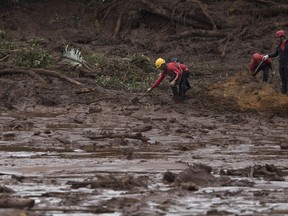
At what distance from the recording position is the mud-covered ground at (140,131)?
10094 millimetres

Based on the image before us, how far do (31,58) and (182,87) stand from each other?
456 centimetres

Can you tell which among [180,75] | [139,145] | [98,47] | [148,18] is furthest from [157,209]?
[148,18]

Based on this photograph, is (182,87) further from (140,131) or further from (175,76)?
(140,131)

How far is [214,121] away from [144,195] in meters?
10.6

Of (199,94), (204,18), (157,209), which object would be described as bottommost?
(157,209)

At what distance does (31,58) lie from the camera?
82.8ft

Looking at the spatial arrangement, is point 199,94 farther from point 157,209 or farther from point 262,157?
point 157,209

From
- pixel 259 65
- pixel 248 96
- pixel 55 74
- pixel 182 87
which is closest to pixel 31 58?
pixel 55 74

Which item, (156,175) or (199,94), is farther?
(199,94)

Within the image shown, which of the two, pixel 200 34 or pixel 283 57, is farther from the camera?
pixel 200 34

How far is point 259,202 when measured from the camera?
993 centimetres

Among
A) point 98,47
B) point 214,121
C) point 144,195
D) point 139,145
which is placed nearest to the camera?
point 144,195

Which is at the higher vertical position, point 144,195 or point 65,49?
point 65,49

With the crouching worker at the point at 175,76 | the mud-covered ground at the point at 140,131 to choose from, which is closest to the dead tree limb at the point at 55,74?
the mud-covered ground at the point at 140,131
